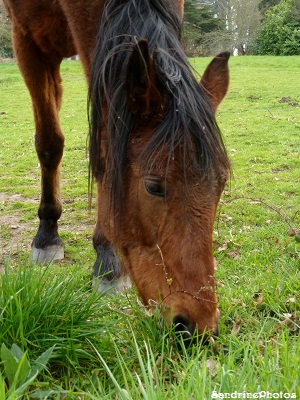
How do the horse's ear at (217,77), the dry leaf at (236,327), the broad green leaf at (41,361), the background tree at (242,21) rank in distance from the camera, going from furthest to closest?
the background tree at (242,21), the horse's ear at (217,77), the dry leaf at (236,327), the broad green leaf at (41,361)

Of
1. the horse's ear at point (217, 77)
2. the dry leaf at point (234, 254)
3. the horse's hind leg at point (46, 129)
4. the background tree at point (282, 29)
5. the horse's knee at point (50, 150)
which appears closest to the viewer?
the horse's ear at point (217, 77)

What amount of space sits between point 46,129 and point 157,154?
9.08 ft

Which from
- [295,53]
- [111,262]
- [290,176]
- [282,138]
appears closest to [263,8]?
[295,53]

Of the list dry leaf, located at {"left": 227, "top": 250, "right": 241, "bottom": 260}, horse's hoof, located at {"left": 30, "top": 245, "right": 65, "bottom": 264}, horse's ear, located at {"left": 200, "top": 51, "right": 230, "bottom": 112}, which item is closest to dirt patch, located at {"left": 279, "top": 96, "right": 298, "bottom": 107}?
dry leaf, located at {"left": 227, "top": 250, "right": 241, "bottom": 260}

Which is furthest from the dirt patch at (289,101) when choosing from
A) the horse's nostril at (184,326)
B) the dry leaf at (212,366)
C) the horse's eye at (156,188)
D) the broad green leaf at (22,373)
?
the broad green leaf at (22,373)

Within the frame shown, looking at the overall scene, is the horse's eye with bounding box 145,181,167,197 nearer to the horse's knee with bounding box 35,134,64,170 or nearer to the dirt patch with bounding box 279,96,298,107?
the horse's knee with bounding box 35,134,64,170

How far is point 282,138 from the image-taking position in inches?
385

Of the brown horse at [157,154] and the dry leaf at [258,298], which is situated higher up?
the brown horse at [157,154]

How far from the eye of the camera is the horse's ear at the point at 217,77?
304cm

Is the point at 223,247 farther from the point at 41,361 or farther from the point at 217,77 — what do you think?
the point at 41,361

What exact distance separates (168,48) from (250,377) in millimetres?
1837

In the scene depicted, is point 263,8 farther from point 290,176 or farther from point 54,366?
point 54,366

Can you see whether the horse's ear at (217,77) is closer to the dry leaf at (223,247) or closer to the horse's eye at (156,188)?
the horse's eye at (156,188)

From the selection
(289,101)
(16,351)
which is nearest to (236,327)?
(16,351)
